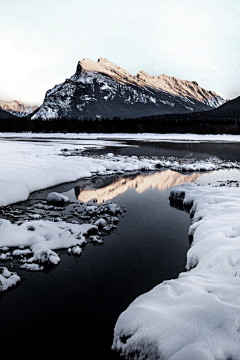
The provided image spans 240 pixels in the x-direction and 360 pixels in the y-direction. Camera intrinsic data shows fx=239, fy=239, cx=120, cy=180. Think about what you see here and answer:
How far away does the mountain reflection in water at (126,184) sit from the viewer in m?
11.3

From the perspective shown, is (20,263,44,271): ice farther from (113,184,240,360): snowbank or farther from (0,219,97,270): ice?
(113,184,240,360): snowbank

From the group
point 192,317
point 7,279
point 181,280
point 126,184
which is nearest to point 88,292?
point 7,279

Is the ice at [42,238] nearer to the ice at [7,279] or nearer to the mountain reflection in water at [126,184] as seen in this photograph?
the ice at [7,279]

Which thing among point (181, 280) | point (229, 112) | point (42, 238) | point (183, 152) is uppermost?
point (229, 112)

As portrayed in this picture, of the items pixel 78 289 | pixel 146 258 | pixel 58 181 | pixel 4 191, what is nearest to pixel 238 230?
pixel 146 258

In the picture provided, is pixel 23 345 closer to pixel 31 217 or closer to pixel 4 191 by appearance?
pixel 31 217

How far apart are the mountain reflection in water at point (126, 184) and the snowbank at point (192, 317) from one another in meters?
6.47

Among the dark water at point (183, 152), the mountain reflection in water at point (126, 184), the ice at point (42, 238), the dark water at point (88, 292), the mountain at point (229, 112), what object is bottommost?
the dark water at point (88, 292)

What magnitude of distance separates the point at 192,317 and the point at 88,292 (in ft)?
7.53

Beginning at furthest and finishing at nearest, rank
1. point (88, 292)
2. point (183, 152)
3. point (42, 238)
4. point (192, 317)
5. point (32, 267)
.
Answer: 1. point (183, 152)
2. point (42, 238)
3. point (32, 267)
4. point (88, 292)
5. point (192, 317)

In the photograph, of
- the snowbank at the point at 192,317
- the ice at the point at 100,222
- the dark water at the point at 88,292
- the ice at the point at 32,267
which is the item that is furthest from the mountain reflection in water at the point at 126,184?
the snowbank at the point at 192,317

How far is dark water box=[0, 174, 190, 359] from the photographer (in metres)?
3.63

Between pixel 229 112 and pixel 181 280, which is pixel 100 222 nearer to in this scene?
pixel 181 280

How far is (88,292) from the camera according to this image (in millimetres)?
4703
